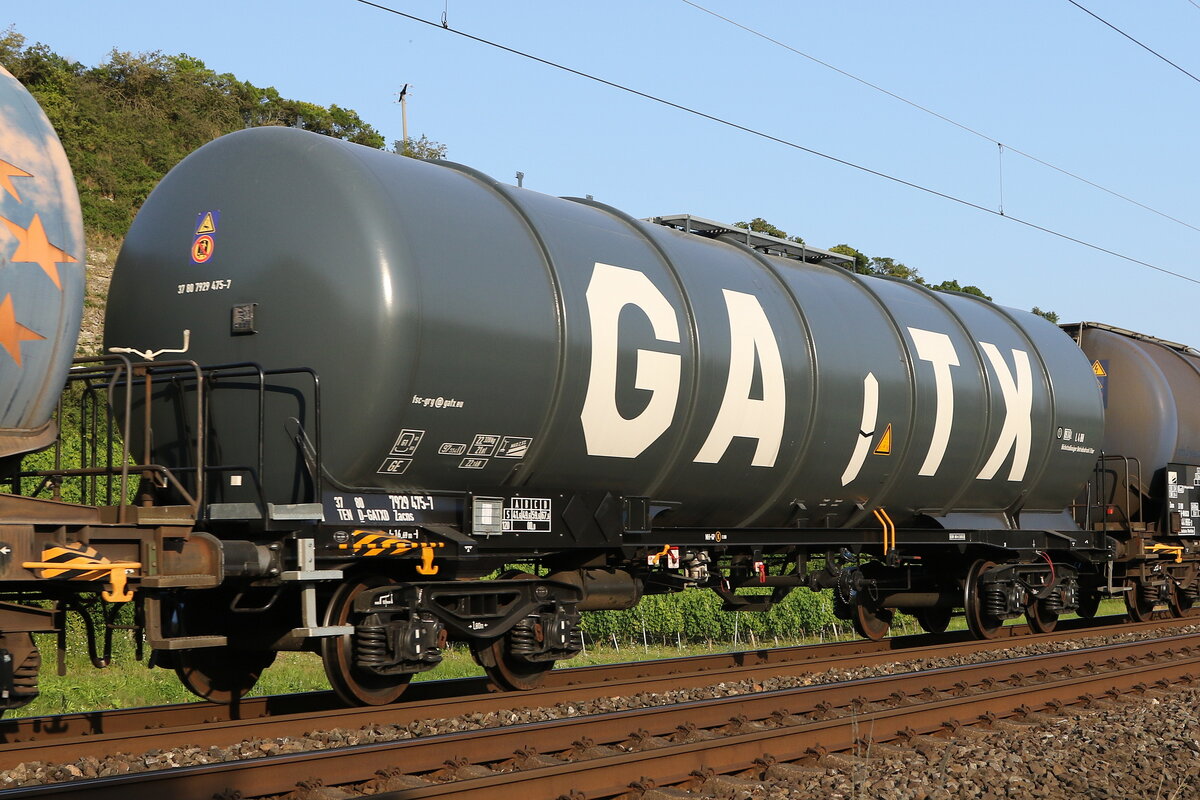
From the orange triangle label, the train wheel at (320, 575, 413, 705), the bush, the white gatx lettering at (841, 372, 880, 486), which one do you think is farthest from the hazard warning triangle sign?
the bush

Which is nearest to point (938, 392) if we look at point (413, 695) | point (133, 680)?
point (413, 695)

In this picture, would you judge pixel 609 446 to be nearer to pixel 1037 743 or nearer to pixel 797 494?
pixel 797 494

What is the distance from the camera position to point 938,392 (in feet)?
45.4

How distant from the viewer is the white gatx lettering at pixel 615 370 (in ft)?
32.8

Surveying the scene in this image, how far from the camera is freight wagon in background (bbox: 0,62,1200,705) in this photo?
8367 millimetres

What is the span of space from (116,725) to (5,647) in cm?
211

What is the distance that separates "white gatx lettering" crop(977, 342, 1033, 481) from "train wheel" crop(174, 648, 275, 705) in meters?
8.81

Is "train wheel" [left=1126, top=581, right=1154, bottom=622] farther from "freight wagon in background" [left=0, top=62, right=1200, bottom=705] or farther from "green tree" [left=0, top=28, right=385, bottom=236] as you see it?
"green tree" [left=0, top=28, right=385, bottom=236]

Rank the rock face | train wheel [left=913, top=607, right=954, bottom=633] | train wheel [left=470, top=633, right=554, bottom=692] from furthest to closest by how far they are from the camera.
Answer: the rock face, train wheel [left=913, top=607, right=954, bottom=633], train wheel [left=470, top=633, right=554, bottom=692]

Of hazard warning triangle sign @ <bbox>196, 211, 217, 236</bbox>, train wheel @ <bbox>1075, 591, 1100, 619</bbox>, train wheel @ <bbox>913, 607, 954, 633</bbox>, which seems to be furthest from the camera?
train wheel @ <bbox>1075, 591, 1100, 619</bbox>

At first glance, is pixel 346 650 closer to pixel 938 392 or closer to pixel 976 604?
pixel 938 392

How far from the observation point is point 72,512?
23.1ft

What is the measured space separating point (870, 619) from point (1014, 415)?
333cm

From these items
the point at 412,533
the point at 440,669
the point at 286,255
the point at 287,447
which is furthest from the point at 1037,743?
the point at 440,669
